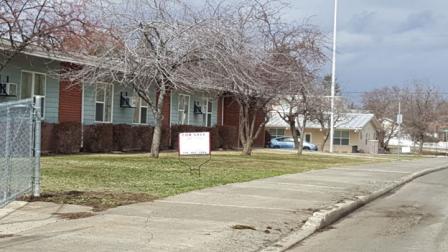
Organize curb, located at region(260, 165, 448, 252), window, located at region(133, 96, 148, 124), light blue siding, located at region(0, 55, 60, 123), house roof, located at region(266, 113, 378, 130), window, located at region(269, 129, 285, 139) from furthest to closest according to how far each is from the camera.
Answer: window, located at region(269, 129, 285, 139) → house roof, located at region(266, 113, 378, 130) → window, located at region(133, 96, 148, 124) → light blue siding, located at region(0, 55, 60, 123) → curb, located at region(260, 165, 448, 252)

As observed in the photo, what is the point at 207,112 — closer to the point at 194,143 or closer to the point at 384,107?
the point at 194,143

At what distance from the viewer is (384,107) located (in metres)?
86.4

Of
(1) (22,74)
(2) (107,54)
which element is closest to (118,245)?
(2) (107,54)

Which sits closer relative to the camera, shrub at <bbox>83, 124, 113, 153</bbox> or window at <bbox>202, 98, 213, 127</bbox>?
shrub at <bbox>83, 124, 113, 153</bbox>

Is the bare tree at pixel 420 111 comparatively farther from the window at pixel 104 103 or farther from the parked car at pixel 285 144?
the window at pixel 104 103

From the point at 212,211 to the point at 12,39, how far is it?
→ 328 inches

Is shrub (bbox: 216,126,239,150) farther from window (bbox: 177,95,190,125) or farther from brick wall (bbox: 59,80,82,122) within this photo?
brick wall (bbox: 59,80,82,122)

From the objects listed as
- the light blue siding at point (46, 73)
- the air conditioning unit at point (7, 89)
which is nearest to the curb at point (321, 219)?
the air conditioning unit at point (7, 89)

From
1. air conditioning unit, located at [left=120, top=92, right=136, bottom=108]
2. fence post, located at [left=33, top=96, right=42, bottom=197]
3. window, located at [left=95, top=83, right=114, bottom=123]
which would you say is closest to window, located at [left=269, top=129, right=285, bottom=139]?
air conditioning unit, located at [left=120, top=92, right=136, bottom=108]

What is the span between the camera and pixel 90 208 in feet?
36.5

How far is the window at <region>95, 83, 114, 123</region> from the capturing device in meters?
29.5

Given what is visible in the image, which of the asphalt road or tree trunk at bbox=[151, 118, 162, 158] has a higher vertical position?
tree trunk at bbox=[151, 118, 162, 158]

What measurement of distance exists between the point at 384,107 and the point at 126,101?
2380 inches

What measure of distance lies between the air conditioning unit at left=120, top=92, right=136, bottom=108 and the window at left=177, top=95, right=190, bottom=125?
5.08 meters
